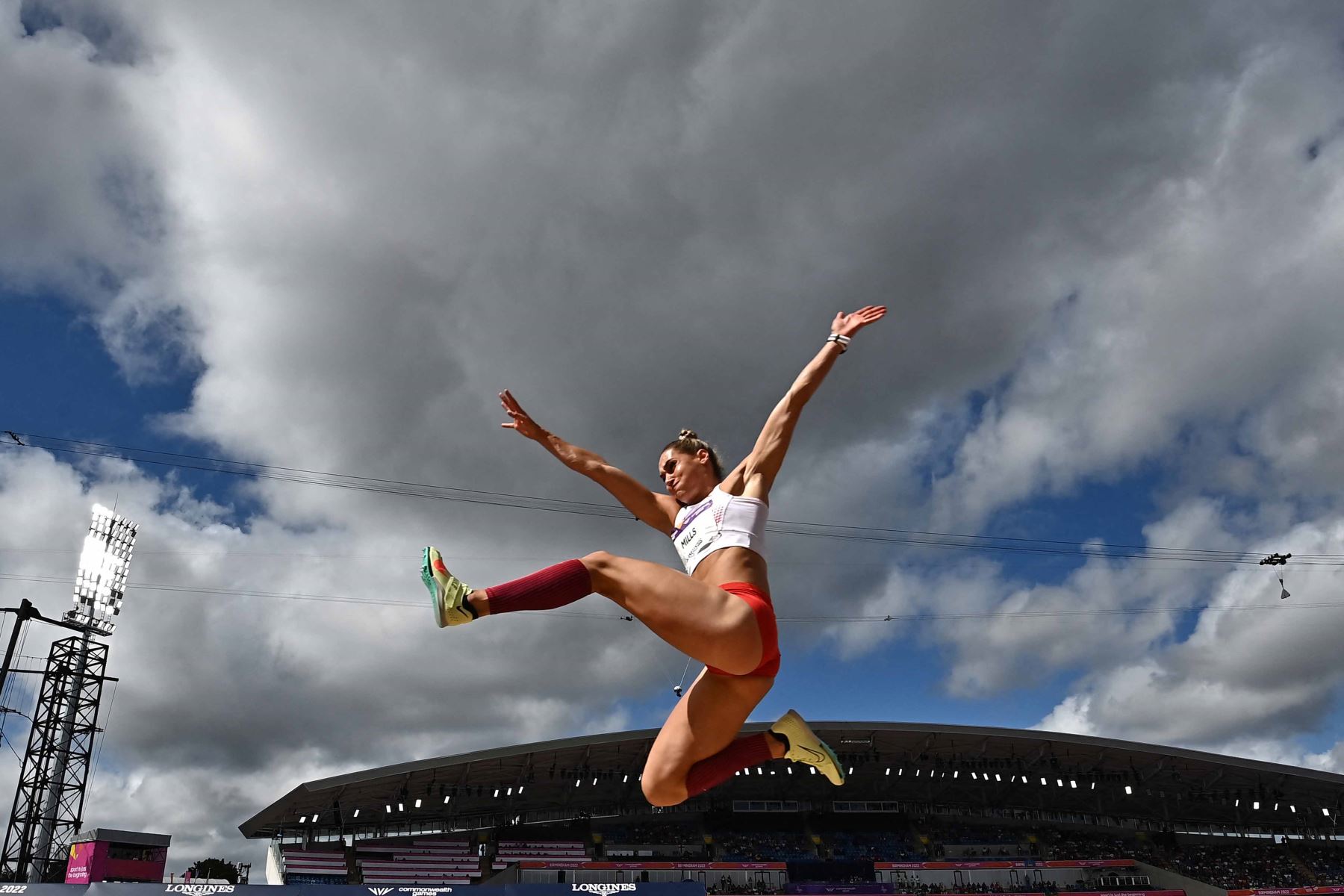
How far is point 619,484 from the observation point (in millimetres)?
5059

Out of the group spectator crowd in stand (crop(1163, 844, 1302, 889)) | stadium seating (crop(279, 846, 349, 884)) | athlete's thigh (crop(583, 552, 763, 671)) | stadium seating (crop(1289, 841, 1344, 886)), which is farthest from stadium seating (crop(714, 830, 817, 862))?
athlete's thigh (crop(583, 552, 763, 671))

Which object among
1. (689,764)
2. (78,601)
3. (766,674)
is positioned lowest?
(689,764)

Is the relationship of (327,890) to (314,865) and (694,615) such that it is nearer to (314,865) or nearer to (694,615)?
(314,865)

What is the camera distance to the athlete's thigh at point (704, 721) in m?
4.16

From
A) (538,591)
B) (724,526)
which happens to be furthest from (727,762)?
(538,591)

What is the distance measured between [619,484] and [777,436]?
105 centimetres

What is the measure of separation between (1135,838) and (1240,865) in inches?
215

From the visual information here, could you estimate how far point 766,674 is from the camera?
4.15 m

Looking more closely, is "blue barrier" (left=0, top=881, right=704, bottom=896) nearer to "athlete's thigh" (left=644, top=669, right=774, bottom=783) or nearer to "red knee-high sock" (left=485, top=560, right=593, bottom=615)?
"athlete's thigh" (left=644, top=669, right=774, bottom=783)

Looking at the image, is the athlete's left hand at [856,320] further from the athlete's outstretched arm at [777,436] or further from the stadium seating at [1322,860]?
the stadium seating at [1322,860]

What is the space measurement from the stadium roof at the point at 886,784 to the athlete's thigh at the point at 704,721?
3598 centimetres

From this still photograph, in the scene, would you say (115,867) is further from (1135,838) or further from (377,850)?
(1135,838)

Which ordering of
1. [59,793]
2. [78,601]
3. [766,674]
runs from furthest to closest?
1. [78,601]
2. [59,793]
3. [766,674]

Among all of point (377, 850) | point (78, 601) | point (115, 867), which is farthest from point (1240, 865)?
point (78, 601)
